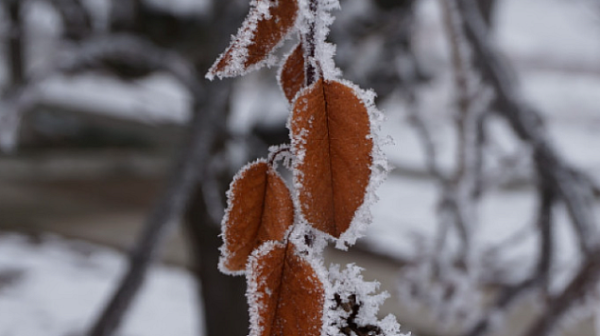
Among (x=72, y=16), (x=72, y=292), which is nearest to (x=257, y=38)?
(x=72, y=16)

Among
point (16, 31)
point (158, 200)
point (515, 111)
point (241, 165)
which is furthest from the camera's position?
point (16, 31)

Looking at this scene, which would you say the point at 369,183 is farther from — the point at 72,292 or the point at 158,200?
the point at 72,292

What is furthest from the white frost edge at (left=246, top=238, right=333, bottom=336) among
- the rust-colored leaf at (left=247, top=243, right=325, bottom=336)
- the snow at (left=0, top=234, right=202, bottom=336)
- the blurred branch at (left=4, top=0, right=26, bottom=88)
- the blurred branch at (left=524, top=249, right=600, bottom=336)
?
the snow at (left=0, top=234, right=202, bottom=336)

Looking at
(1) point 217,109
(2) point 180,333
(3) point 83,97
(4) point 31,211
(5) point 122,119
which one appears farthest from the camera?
(3) point 83,97

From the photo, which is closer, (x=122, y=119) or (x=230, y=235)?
(x=230, y=235)

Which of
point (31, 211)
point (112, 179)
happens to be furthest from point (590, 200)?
point (112, 179)

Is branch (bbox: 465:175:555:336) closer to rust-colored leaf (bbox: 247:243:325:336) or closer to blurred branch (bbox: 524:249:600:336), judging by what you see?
blurred branch (bbox: 524:249:600:336)

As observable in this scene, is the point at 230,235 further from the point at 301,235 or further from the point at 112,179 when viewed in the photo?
the point at 112,179

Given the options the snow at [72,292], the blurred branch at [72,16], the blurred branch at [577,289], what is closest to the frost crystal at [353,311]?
the blurred branch at [577,289]
